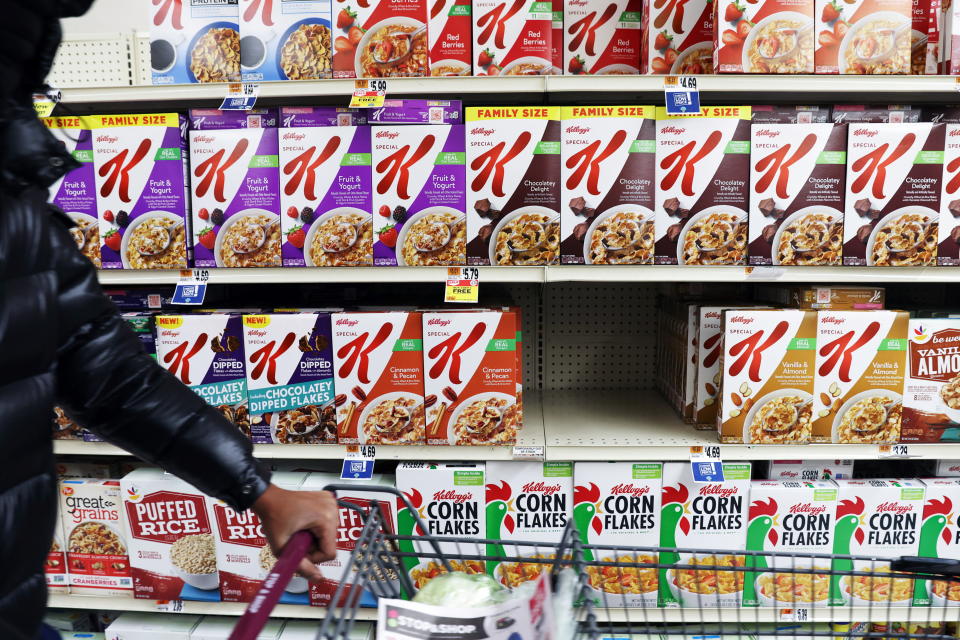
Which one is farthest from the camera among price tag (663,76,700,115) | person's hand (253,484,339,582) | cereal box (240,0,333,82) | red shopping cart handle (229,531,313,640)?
cereal box (240,0,333,82)

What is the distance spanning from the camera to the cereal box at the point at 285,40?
1.76 meters

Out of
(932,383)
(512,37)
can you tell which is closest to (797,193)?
(932,383)

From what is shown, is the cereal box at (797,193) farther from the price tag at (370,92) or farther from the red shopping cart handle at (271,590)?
the red shopping cart handle at (271,590)

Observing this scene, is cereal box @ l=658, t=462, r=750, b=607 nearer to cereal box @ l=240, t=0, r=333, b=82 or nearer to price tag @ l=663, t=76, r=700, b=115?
price tag @ l=663, t=76, r=700, b=115

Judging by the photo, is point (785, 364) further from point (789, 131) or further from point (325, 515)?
point (325, 515)

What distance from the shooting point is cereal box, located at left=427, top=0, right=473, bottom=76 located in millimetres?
1752

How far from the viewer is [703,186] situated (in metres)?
1.72

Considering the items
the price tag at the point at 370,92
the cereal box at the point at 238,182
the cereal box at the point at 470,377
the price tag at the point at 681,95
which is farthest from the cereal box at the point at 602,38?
the cereal box at the point at 238,182

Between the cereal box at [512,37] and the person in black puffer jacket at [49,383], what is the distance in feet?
3.98

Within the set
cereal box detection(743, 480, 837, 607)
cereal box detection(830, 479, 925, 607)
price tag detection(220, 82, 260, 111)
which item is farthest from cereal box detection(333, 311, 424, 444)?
cereal box detection(830, 479, 925, 607)

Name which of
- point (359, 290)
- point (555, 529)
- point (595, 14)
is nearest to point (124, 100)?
point (359, 290)

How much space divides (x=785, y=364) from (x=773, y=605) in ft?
2.36

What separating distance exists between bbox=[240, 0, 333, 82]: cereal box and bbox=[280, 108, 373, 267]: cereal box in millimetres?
143

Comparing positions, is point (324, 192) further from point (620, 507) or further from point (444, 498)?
point (620, 507)
